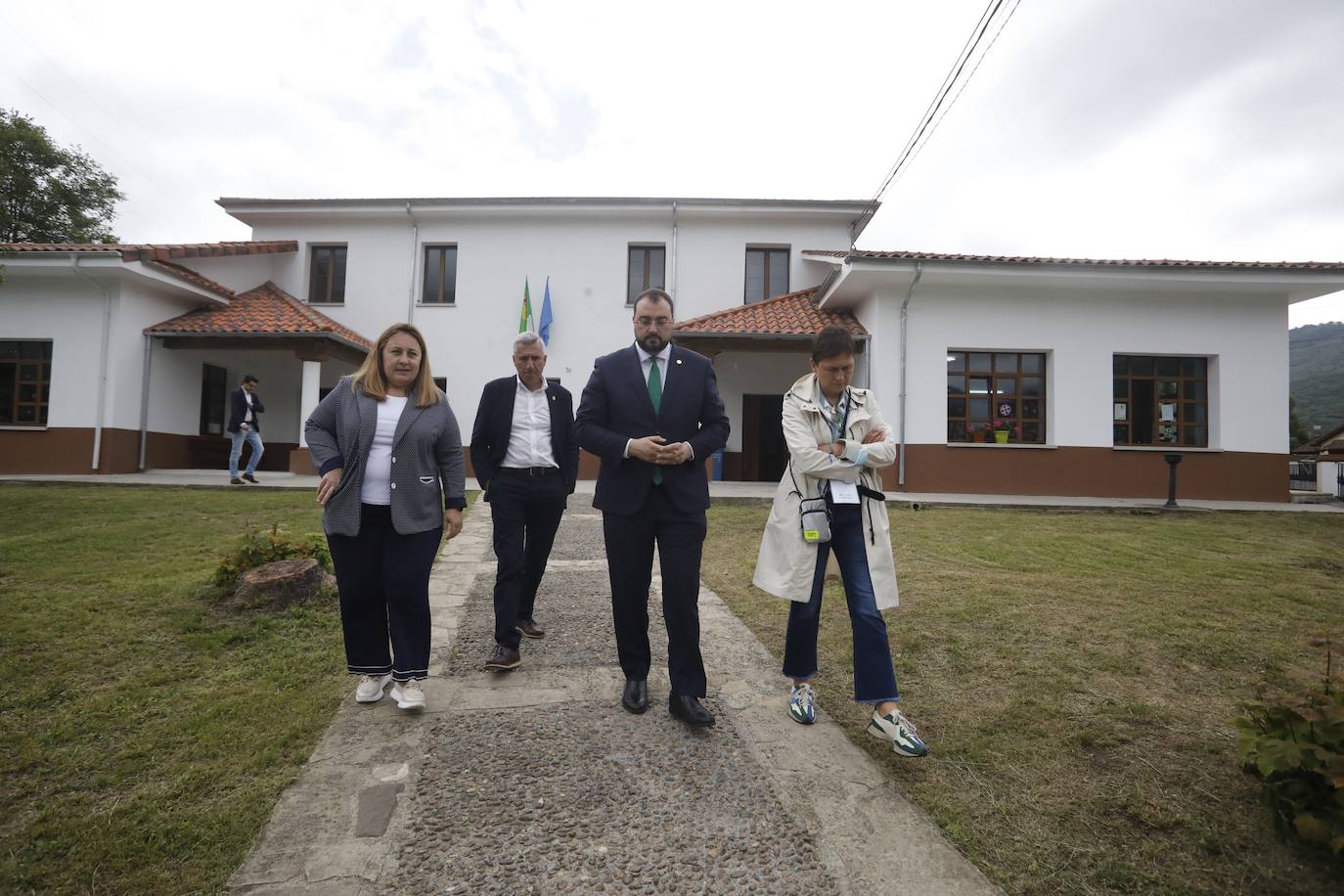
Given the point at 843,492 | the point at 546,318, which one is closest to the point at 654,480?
the point at 843,492

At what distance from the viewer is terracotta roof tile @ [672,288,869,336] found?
42.0 feet

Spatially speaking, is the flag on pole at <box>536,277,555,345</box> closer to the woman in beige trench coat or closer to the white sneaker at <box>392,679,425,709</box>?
the white sneaker at <box>392,679,425,709</box>

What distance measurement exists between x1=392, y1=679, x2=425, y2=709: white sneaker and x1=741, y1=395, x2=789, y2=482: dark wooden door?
13.2 m

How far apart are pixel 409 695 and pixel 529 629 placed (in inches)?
46.5

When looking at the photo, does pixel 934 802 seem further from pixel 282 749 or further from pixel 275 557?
pixel 275 557

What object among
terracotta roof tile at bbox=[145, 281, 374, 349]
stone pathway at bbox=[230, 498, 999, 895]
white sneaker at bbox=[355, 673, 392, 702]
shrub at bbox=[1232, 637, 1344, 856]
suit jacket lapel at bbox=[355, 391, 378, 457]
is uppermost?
terracotta roof tile at bbox=[145, 281, 374, 349]

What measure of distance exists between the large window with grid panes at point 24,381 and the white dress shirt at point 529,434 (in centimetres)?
1422

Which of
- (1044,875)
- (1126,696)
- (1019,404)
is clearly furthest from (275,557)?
(1019,404)

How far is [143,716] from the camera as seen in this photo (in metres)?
2.73

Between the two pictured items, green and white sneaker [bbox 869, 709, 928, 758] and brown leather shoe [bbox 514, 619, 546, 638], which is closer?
green and white sneaker [bbox 869, 709, 928, 758]

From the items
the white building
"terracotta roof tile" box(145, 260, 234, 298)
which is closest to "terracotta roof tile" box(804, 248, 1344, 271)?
the white building

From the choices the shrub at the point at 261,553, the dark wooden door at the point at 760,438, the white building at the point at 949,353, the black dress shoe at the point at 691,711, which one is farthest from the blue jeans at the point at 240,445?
the black dress shoe at the point at 691,711

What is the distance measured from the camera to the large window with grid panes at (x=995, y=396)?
1272 cm

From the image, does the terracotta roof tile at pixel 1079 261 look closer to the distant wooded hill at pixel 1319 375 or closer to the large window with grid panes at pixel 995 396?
the large window with grid panes at pixel 995 396
